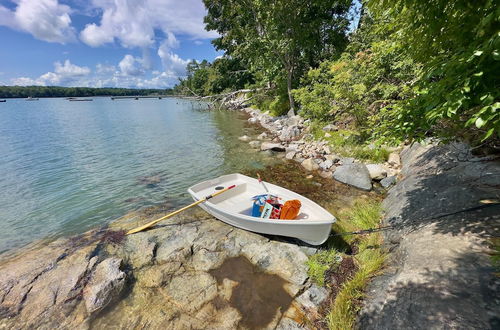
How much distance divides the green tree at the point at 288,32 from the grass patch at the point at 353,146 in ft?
33.5

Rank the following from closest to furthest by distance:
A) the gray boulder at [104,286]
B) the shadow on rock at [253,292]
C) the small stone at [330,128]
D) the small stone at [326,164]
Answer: the shadow on rock at [253,292]
the gray boulder at [104,286]
the small stone at [326,164]
the small stone at [330,128]

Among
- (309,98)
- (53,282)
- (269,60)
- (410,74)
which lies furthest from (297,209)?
(269,60)

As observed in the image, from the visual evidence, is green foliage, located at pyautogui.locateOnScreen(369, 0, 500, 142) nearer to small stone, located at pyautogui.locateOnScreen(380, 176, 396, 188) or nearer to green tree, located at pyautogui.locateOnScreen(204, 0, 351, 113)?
small stone, located at pyautogui.locateOnScreen(380, 176, 396, 188)

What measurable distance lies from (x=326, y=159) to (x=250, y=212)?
6.45 m

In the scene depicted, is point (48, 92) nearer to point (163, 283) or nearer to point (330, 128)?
point (330, 128)

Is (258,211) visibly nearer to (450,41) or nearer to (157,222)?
(157,222)

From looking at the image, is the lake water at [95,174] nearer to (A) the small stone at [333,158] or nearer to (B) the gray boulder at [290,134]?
(B) the gray boulder at [290,134]

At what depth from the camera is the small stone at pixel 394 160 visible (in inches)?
389

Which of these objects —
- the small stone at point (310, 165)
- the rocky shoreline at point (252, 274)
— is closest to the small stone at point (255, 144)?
the small stone at point (310, 165)

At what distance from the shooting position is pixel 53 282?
556cm

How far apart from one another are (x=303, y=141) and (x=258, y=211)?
1024 centimetres

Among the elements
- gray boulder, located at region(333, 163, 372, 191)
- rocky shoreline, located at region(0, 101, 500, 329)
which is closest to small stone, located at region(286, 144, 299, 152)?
gray boulder, located at region(333, 163, 372, 191)

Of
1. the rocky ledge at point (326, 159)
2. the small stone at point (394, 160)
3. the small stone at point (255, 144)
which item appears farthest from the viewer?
the small stone at point (255, 144)

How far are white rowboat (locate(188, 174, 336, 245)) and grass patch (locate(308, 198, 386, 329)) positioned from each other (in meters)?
0.56
